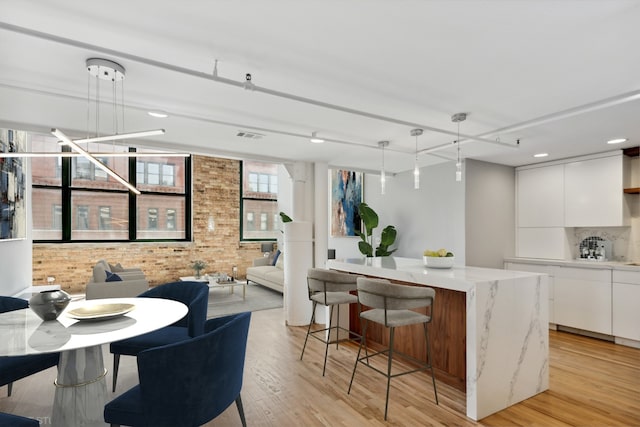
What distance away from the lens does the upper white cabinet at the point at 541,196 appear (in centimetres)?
493

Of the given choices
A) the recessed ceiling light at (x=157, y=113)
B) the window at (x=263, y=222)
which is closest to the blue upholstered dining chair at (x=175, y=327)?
the recessed ceiling light at (x=157, y=113)

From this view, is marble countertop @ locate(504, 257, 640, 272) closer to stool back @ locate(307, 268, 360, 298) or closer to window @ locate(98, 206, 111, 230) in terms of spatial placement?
stool back @ locate(307, 268, 360, 298)

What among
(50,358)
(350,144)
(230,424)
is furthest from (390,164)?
(50,358)

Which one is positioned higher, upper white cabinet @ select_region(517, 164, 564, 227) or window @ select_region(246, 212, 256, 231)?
upper white cabinet @ select_region(517, 164, 564, 227)

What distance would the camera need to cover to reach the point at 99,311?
216 centimetres

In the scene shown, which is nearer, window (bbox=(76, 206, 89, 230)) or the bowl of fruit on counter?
the bowl of fruit on counter

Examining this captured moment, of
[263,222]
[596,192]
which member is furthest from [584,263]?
[263,222]

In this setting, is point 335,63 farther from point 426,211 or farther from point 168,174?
point 168,174

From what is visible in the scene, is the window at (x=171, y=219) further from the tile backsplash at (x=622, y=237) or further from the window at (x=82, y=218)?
the tile backsplash at (x=622, y=237)

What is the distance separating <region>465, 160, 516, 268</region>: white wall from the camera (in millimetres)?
5031

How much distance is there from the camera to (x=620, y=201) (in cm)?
433

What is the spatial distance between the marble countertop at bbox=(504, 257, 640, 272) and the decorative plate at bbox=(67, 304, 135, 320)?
5019 mm

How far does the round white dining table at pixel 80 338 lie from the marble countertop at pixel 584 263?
4736mm

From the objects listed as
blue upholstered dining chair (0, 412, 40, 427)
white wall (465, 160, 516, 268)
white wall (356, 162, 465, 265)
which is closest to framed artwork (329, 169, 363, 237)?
white wall (356, 162, 465, 265)
